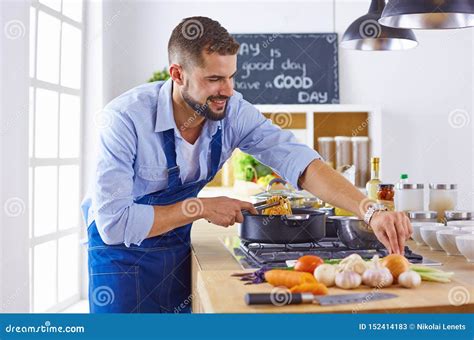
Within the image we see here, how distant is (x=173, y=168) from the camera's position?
6.91 feet

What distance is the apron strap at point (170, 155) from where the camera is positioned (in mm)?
2094

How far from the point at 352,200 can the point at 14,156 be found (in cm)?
167

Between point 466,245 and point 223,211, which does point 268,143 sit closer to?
point 223,211

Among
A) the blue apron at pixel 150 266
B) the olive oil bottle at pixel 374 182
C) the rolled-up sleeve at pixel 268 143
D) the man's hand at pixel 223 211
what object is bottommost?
the blue apron at pixel 150 266

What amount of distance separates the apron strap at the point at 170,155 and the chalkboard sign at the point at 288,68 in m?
3.19

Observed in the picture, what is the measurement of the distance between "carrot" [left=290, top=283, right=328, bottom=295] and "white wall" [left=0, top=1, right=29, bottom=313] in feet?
6.23

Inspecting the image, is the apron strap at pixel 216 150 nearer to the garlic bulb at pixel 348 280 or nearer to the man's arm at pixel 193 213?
the man's arm at pixel 193 213

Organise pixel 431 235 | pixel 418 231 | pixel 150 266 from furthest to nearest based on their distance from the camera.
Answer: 1. pixel 150 266
2. pixel 418 231
3. pixel 431 235

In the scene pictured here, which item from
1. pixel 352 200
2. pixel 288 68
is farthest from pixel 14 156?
pixel 288 68

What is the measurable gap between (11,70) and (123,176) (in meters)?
1.28

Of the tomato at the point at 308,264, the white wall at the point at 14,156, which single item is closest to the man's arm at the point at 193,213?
the tomato at the point at 308,264

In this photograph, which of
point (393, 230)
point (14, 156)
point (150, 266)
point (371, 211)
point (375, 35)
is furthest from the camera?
point (375, 35)

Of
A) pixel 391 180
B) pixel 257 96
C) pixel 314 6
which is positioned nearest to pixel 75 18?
pixel 257 96

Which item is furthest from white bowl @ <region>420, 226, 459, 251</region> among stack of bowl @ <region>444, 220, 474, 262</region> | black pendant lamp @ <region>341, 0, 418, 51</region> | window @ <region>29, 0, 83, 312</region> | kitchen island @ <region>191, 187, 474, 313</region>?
window @ <region>29, 0, 83, 312</region>
